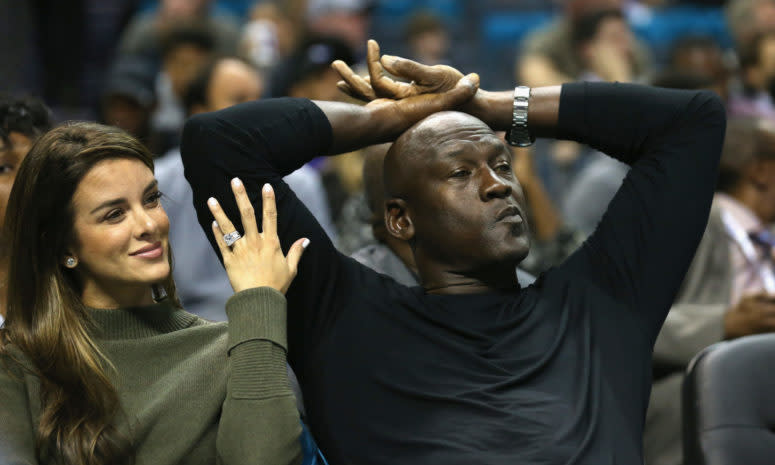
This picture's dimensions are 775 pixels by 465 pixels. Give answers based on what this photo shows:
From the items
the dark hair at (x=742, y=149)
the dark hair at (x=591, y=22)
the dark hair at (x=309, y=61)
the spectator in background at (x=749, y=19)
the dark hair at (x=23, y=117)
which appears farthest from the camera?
the spectator in background at (x=749, y=19)

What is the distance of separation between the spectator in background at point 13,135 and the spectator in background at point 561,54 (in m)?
3.81

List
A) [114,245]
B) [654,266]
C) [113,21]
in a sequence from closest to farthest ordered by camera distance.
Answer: [114,245] < [654,266] < [113,21]

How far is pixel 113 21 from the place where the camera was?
7441mm

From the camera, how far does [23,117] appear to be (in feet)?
8.83

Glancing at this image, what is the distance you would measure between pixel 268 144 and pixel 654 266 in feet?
3.00

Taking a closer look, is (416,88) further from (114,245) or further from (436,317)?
(114,245)

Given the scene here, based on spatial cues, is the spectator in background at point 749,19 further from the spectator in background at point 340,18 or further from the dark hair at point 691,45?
the spectator in background at point 340,18

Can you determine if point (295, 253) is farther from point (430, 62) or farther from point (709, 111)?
point (430, 62)

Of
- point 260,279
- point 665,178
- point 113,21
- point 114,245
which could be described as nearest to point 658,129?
point 665,178

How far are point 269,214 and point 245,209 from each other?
51 mm

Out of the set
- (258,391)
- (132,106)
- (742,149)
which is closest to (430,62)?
(132,106)

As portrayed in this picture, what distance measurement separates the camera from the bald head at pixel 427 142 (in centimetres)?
241

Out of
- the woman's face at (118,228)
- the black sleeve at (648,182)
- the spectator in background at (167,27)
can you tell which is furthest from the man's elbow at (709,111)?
the spectator in background at (167,27)

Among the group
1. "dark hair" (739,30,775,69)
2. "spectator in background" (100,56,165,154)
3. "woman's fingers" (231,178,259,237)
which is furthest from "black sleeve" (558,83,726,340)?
"dark hair" (739,30,775,69)
